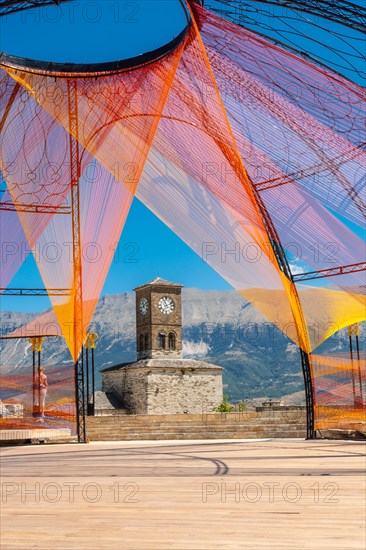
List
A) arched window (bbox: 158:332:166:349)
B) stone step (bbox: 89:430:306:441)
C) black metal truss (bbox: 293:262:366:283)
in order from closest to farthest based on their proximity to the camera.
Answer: black metal truss (bbox: 293:262:366:283)
stone step (bbox: 89:430:306:441)
arched window (bbox: 158:332:166:349)

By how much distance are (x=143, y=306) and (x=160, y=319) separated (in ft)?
7.19

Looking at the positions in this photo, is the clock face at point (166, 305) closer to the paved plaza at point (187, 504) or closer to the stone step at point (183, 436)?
the stone step at point (183, 436)

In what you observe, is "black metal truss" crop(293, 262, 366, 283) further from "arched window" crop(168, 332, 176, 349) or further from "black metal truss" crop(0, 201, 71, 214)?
"arched window" crop(168, 332, 176, 349)

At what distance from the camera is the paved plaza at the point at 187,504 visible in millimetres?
4742

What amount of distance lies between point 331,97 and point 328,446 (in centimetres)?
789

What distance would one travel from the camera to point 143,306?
2479 inches

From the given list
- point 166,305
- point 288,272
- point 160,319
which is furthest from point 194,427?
point 166,305

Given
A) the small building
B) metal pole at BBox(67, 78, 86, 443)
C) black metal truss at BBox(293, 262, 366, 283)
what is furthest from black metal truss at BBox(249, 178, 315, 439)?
the small building

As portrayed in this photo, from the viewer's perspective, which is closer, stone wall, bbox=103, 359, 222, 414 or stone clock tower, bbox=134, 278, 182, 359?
stone wall, bbox=103, 359, 222, 414

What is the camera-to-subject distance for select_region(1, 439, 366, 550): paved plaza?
4.74 m

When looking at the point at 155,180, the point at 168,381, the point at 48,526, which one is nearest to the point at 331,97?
the point at 155,180

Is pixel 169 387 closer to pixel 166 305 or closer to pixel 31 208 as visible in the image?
pixel 166 305

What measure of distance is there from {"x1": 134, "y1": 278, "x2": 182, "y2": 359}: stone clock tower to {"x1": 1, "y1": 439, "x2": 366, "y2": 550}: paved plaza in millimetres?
50017

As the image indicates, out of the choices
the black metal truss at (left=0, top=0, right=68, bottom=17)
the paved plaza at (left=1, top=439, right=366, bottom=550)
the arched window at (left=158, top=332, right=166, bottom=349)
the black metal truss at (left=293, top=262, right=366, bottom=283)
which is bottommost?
the paved plaza at (left=1, top=439, right=366, bottom=550)
